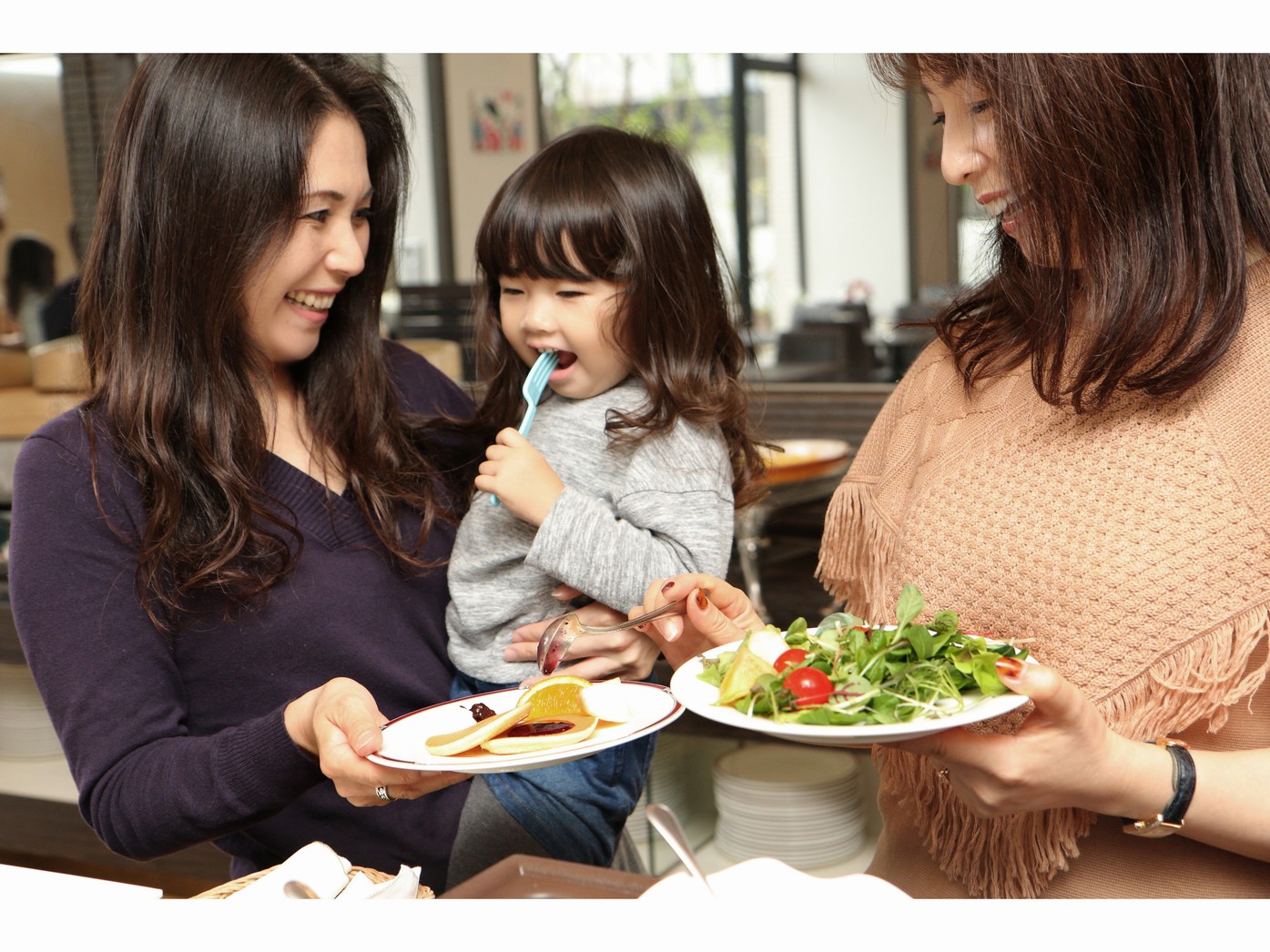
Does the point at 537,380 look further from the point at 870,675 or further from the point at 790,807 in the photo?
the point at 790,807

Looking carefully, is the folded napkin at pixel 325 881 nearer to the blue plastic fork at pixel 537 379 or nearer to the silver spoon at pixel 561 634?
the silver spoon at pixel 561 634

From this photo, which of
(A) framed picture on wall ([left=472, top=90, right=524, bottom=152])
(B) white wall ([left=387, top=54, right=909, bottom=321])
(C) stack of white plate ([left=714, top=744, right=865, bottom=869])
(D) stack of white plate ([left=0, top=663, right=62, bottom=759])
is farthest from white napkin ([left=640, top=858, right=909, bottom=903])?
(B) white wall ([left=387, top=54, right=909, bottom=321])

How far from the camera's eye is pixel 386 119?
1.55m

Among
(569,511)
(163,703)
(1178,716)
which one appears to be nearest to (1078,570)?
(1178,716)

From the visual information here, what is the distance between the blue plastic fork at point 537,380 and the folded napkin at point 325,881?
742 millimetres

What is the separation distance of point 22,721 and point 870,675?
9.08 ft

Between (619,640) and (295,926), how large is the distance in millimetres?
663

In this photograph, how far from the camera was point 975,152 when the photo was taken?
113 cm

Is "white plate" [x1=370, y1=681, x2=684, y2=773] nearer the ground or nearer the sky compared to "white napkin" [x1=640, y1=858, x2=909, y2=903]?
nearer the sky

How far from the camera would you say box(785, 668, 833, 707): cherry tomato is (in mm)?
964

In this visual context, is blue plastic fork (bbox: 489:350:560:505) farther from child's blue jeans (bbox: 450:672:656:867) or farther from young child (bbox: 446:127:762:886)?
child's blue jeans (bbox: 450:672:656:867)

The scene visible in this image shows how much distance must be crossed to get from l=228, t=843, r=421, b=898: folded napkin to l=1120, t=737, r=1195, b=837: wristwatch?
654 millimetres

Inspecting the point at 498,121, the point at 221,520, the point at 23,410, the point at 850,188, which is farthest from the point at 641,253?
the point at 850,188
